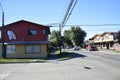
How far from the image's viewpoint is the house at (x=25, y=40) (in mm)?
36438

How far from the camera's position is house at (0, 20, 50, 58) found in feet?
120

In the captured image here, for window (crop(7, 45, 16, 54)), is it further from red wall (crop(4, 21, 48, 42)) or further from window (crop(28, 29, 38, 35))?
window (crop(28, 29, 38, 35))

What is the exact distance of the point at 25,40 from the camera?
37812 mm

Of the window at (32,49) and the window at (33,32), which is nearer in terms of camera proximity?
the window at (32,49)

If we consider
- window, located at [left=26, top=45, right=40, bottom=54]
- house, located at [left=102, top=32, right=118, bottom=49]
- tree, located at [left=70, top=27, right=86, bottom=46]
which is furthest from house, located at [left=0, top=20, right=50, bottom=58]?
tree, located at [left=70, top=27, right=86, bottom=46]

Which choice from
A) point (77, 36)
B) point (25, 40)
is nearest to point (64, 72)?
point (25, 40)

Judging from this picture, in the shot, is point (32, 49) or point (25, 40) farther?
point (25, 40)

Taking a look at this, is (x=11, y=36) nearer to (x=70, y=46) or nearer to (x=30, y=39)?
(x=30, y=39)

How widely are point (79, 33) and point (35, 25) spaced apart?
77.1 metres

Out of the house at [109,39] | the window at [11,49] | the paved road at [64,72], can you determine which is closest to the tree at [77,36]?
the house at [109,39]

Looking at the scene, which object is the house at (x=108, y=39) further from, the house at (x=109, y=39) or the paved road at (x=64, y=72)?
the paved road at (x=64, y=72)

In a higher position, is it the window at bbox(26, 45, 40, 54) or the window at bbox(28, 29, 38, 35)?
the window at bbox(28, 29, 38, 35)

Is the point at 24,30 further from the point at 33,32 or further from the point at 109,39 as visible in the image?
the point at 109,39

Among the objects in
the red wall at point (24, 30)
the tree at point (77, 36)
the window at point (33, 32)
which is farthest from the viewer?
the tree at point (77, 36)
